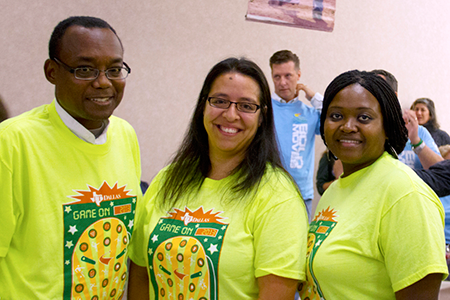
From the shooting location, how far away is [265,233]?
3.90ft

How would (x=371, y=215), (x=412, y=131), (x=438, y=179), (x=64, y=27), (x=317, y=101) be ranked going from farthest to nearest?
(x=317, y=101), (x=412, y=131), (x=438, y=179), (x=64, y=27), (x=371, y=215)

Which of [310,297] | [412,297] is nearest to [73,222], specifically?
Result: [310,297]

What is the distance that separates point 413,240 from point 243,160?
24.7 inches

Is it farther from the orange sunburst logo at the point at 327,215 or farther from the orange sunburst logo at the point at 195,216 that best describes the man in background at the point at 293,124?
the orange sunburst logo at the point at 195,216

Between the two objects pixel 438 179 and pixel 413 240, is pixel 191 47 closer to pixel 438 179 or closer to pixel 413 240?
pixel 438 179

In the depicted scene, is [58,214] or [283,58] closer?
[58,214]

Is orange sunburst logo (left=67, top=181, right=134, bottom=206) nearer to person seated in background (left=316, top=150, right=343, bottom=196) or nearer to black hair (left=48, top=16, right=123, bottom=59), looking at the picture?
black hair (left=48, top=16, right=123, bottom=59)

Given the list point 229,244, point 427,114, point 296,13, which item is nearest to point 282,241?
point 229,244

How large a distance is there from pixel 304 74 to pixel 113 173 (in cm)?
328

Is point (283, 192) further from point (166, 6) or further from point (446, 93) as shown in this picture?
point (446, 93)

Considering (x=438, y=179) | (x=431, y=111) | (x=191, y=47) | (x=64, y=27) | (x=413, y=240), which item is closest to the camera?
(x=413, y=240)

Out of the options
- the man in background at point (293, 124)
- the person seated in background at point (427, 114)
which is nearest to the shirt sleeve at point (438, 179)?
the man in background at point (293, 124)

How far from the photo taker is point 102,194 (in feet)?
4.22

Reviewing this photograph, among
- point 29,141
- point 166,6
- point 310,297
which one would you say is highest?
point 166,6
